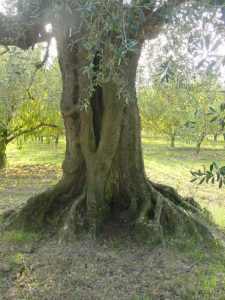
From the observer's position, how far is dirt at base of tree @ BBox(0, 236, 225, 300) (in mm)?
5312

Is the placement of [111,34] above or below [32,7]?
below

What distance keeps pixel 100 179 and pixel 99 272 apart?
2025 mm

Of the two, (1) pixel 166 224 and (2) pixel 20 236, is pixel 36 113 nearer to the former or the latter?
(2) pixel 20 236

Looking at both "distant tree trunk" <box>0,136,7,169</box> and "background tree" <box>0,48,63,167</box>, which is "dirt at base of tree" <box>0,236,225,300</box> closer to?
"background tree" <box>0,48,63,167</box>

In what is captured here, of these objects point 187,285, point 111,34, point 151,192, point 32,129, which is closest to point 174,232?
point 151,192

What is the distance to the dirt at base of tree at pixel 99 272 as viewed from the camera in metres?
5.31

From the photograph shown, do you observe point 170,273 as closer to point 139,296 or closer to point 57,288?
point 139,296

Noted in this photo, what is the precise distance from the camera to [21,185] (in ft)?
53.8

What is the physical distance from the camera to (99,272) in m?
5.83

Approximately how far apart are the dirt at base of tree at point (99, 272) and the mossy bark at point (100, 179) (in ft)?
1.35

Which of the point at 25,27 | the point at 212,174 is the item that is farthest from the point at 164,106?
the point at 212,174

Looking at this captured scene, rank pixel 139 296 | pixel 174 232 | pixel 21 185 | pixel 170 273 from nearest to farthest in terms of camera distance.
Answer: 1. pixel 139 296
2. pixel 170 273
3. pixel 174 232
4. pixel 21 185

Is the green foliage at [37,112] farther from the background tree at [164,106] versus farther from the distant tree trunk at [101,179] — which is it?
the distant tree trunk at [101,179]

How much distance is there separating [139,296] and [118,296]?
0.92 feet
